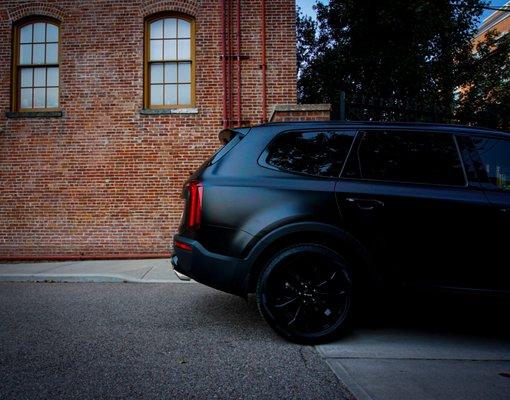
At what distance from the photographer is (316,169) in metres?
3.36

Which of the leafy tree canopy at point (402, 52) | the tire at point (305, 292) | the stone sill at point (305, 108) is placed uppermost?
the leafy tree canopy at point (402, 52)

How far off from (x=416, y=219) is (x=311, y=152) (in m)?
1.03

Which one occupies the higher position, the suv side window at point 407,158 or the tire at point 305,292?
the suv side window at point 407,158

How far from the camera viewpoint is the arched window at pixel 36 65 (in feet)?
29.2

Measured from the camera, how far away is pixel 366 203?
3.22 m

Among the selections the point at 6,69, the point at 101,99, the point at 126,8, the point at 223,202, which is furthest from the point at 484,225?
the point at 6,69

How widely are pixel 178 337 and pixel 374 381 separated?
1.69 metres

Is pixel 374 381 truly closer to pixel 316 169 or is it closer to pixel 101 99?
pixel 316 169

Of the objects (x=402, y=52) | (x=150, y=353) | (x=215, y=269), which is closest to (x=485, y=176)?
(x=215, y=269)

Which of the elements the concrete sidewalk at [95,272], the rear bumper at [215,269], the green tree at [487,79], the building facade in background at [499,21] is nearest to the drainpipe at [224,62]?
the concrete sidewalk at [95,272]

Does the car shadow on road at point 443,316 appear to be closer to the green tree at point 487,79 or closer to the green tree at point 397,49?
the green tree at point 397,49

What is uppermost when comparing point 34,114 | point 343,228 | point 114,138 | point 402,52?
point 402,52

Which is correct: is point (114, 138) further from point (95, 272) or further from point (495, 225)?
point (495, 225)

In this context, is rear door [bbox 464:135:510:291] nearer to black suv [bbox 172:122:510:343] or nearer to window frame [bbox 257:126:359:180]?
black suv [bbox 172:122:510:343]
